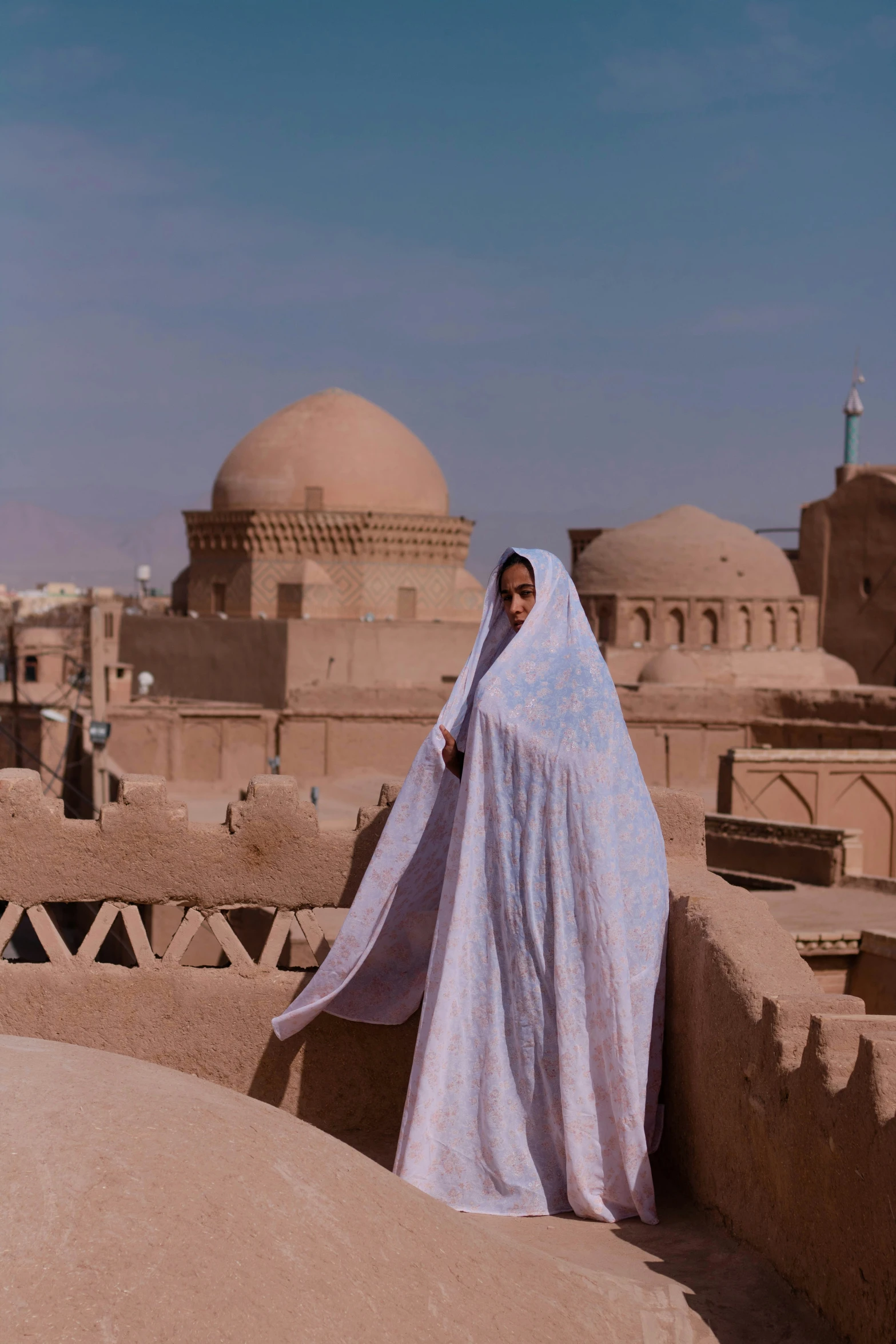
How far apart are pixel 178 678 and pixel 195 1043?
2447 cm

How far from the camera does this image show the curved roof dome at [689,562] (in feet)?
109

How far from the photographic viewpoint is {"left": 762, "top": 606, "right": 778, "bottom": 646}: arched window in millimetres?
32969

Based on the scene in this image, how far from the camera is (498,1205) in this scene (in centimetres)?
387

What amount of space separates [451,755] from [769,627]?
1172 inches

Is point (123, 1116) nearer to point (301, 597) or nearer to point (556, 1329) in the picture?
point (556, 1329)

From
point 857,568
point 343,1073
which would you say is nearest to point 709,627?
point 857,568

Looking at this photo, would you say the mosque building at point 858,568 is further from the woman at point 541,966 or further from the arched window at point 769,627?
the woman at point 541,966

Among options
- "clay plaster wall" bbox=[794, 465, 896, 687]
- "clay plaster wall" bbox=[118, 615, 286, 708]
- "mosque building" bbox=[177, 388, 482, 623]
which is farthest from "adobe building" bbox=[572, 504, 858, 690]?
"clay plaster wall" bbox=[118, 615, 286, 708]

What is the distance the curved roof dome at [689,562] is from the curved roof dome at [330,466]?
524 centimetres

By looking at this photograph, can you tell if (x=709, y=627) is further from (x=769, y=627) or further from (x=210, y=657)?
(x=210, y=657)

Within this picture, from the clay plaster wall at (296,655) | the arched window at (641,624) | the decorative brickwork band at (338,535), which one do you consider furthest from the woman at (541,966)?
the arched window at (641,624)

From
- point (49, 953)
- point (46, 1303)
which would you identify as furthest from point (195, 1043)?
point (46, 1303)

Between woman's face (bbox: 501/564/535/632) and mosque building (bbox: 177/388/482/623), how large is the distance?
23914 mm

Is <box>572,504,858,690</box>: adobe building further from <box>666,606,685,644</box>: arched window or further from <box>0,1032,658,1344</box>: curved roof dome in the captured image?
<box>0,1032,658,1344</box>: curved roof dome
